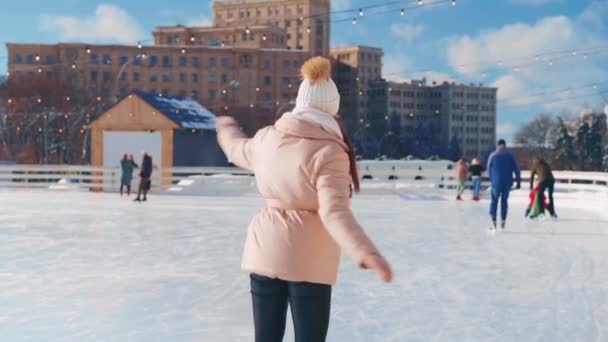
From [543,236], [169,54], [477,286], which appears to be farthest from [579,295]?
[169,54]

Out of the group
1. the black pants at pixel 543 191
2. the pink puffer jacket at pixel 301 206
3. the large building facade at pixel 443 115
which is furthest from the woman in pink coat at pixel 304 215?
the large building facade at pixel 443 115

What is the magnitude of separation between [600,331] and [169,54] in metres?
85.5

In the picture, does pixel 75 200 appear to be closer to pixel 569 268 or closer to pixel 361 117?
pixel 569 268

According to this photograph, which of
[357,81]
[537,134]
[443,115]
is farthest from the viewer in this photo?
[443,115]

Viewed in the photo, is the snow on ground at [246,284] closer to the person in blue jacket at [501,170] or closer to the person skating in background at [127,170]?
the person in blue jacket at [501,170]

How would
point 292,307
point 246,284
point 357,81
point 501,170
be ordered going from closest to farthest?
point 292,307
point 246,284
point 501,170
point 357,81

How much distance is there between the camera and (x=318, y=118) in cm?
316

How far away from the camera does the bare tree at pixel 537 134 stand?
84750 mm

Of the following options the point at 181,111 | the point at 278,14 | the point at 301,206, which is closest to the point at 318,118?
the point at 301,206

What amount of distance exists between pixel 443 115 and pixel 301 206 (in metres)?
112

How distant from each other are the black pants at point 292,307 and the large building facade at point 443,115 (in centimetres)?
9061

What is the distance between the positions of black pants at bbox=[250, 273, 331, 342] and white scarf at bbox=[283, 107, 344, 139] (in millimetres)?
592

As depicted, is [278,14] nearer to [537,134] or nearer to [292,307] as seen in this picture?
Result: [537,134]

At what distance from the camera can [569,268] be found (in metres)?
8.73
